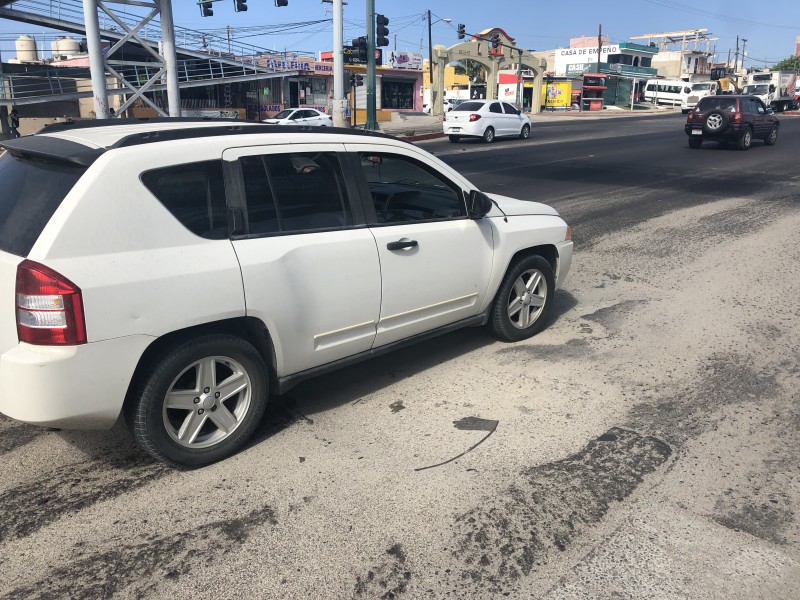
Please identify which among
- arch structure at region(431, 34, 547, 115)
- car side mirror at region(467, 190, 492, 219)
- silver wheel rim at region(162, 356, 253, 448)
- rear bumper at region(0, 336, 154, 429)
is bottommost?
silver wheel rim at region(162, 356, 253, 448)

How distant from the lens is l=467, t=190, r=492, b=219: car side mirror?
4703 mm

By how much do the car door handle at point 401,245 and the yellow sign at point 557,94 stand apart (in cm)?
6909

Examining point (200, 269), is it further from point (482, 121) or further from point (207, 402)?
point (482, 121)

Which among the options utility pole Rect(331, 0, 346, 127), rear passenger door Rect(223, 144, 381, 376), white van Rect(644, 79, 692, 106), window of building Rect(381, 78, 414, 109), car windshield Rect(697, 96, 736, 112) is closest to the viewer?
rear passenger door Rect(223, 144, 381, 376)

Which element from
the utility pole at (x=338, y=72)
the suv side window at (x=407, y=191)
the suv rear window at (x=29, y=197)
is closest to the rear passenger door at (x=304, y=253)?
the suv side window at (x=407, y=191)

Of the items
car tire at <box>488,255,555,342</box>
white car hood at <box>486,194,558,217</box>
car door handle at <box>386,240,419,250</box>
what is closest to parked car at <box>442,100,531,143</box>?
white car hood at <box>486,194,558,217</box>

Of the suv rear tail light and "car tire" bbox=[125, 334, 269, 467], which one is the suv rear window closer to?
the suv rear tail light

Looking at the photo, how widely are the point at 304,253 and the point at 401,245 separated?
0.71 meters

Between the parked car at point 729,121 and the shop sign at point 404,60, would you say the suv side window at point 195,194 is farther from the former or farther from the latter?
the shop sign at point 404,60

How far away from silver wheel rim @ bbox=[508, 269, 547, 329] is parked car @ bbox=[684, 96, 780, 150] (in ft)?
59.3

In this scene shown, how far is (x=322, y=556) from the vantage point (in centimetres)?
290

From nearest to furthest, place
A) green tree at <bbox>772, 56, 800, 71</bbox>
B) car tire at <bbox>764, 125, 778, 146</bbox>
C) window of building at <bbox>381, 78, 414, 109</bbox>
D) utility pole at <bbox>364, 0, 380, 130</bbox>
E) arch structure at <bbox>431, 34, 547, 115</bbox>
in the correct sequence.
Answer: car tire at <bbox>764, 125, 778, 146</bbox> → utility pole at <bbox>364, 0, 380, 130</bbox> → arch structure at <bbox>431, 34, 547, 115</bbox> → window of building at <bbox>381, 78, 414, 109</bbox> → green tree at <bbox>772, 56, 800, 71</bbox>

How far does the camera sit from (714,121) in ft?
67.8

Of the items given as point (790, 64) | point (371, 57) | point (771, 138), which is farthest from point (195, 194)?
point (790, 64)
